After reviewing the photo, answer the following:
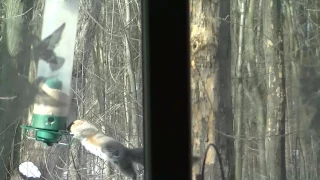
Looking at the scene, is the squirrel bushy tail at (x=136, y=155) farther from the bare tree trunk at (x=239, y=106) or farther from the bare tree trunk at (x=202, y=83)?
the bare tree trunk at (x=239, y=106)

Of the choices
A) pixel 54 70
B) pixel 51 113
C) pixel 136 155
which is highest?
pixel 54 70

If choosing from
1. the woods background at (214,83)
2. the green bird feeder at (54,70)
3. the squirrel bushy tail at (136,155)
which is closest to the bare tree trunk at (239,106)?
the woods background at (214,83)

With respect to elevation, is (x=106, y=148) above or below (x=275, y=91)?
below

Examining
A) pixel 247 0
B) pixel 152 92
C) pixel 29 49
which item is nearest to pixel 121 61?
pixel 152 92

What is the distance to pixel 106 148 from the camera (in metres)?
1.52

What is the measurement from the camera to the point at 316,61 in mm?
1566

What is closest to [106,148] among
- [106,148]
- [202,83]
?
[106,148]

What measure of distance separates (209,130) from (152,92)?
0.20m

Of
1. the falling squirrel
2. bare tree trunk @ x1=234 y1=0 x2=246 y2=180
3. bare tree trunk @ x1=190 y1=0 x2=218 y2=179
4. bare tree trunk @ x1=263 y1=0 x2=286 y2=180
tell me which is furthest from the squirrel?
bare tree trunk @ x1=263 y1=0 x2=286 y2=180

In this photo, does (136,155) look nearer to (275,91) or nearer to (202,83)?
(202,83)

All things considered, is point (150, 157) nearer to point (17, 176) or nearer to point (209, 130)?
point (209, 130)

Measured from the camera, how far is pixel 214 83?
1.54 meters

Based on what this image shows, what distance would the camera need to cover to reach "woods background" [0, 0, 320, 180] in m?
1.52

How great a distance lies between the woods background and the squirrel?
0.02 metres
